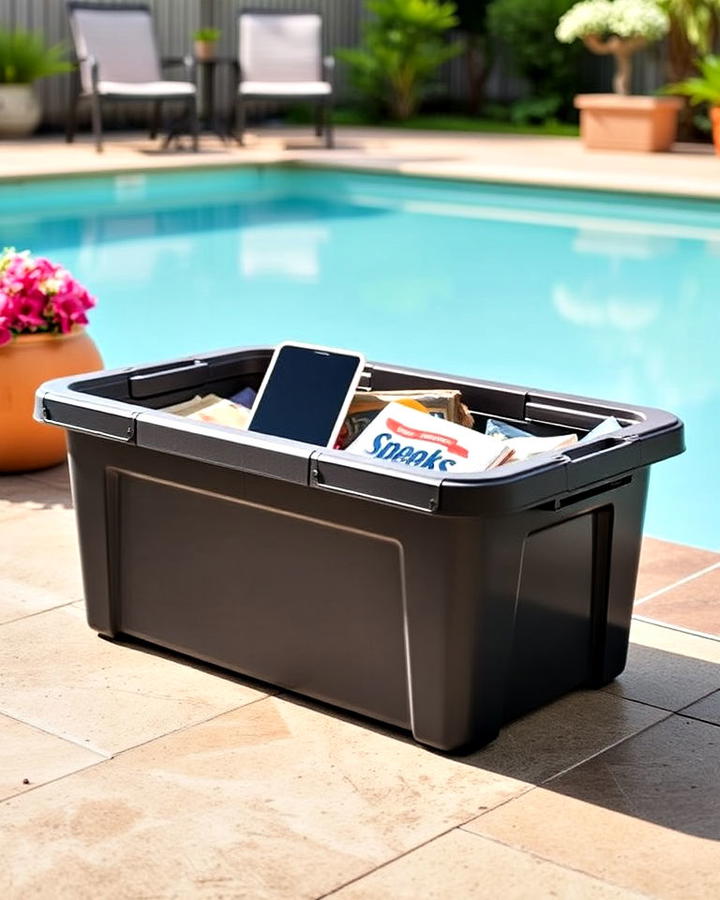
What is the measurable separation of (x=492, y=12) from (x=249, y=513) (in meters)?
13.7

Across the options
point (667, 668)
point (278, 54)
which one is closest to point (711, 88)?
point (278, 54)

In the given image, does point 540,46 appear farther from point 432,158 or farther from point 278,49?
point 432,158

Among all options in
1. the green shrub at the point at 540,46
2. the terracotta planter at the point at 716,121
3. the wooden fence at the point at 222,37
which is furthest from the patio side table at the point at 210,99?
the terracotta planter at the point at 716,121

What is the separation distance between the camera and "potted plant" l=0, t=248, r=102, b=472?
4.07 metres

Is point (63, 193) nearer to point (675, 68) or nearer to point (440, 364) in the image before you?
point (440, 364)

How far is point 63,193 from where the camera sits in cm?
1060

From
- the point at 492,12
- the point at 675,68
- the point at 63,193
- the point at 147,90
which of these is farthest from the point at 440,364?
the point at 492,12

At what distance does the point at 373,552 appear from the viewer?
2453 millimetres

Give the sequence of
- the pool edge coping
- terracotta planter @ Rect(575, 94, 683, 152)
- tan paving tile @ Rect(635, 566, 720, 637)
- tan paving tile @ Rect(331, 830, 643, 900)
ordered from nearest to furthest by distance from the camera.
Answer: tan paving tile @ Rect(331, 830, 643, 900)
tan paving tile @ Rect(635, 566, 720, 637)
the pool edge coping
terracotta planter @ Rect(575, 94, 683, 152)

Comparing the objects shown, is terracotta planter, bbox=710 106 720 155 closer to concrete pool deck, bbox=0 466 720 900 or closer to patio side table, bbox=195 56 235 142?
patio side table, bbox=195 56 235 142

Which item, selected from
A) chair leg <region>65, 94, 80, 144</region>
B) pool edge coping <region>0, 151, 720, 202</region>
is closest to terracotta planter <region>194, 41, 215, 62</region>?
chair leg <region>65, 94, 80, 144</region>

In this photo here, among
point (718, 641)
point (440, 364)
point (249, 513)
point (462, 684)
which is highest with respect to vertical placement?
point (249, 513)

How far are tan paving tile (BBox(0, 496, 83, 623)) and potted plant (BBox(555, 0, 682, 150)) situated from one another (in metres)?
9.75

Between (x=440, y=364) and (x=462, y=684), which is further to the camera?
(x=440, y=364)
